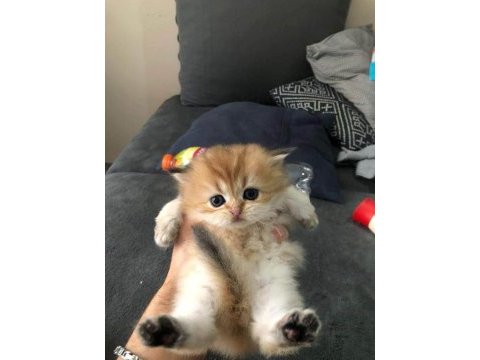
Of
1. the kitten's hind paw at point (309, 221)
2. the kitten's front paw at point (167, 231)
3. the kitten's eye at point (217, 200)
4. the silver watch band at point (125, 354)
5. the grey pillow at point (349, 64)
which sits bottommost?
the silver watch band at point (125, 354)

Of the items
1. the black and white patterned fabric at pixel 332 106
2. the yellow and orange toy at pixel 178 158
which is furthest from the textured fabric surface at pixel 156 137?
the black and white patterned fabric at pixel 332 106

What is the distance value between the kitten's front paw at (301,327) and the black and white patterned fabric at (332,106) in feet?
3.98

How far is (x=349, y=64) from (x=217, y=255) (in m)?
1.40

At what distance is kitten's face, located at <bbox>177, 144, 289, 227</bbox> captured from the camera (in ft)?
2.61

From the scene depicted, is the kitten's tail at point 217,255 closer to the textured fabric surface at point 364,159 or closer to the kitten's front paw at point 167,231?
the kitten's front paw at point 167,231

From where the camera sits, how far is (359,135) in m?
1.67

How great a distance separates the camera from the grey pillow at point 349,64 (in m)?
1.74

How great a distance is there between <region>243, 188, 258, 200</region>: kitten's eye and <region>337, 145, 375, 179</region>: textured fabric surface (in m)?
0.86

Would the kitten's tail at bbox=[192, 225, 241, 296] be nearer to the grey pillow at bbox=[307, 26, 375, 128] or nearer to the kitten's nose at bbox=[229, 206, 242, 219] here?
the kitten's nose at bbox=[229, 206, 242, 219]

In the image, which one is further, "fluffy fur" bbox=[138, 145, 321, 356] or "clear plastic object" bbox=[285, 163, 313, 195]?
"clear plastic object" bbox=[285, 163, 313, 195]

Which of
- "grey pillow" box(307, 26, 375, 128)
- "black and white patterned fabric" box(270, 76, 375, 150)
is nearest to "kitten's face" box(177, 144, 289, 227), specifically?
"black and white patterned fabric" box(270, 76, 375, 150)
